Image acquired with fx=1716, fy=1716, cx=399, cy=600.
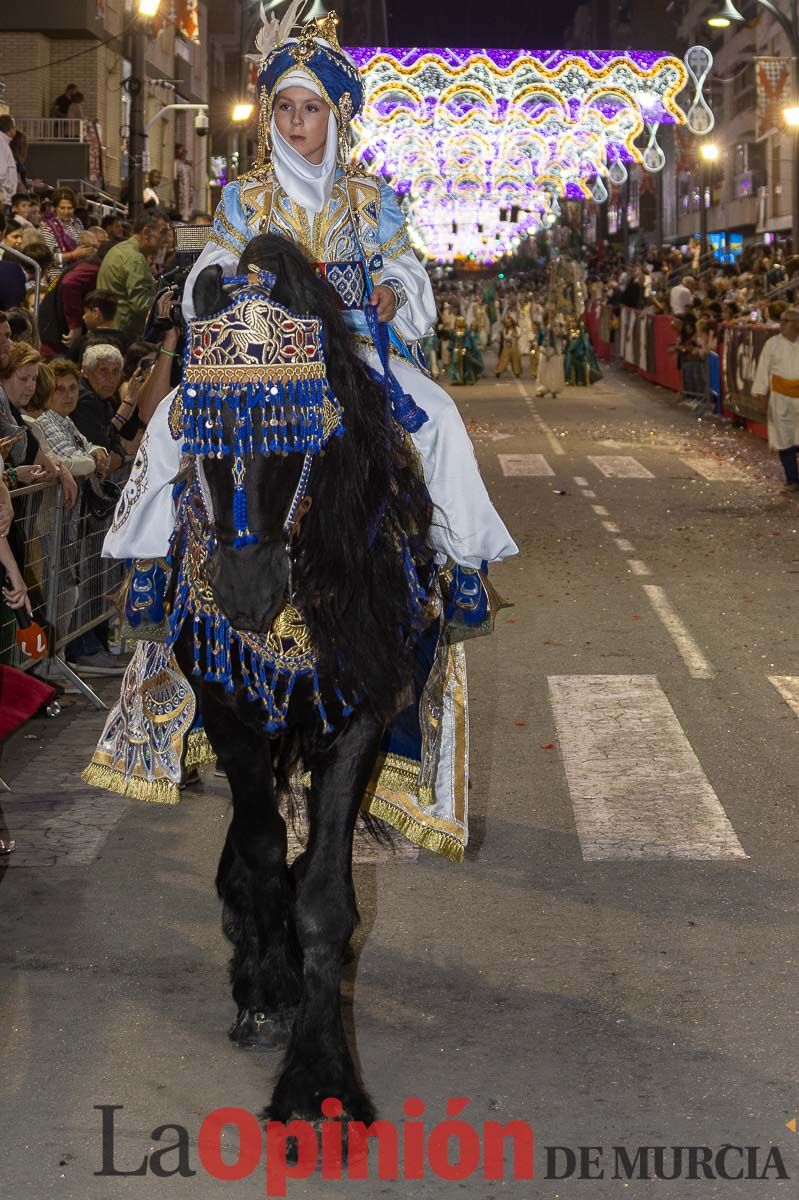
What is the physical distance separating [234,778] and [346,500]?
964 millimetres

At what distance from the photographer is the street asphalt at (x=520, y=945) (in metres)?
4.51

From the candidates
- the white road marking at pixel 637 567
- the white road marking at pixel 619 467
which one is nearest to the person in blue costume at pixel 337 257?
the white road marking at pixel 637 567

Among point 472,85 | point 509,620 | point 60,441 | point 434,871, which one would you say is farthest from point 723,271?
point 434,871

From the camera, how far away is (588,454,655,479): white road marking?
21.6m

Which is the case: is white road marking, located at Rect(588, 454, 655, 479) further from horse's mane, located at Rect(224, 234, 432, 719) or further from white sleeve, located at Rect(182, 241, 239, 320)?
horse's mane, located at Rect(224, 234, 432, 719)

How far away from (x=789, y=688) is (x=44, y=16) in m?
36.9

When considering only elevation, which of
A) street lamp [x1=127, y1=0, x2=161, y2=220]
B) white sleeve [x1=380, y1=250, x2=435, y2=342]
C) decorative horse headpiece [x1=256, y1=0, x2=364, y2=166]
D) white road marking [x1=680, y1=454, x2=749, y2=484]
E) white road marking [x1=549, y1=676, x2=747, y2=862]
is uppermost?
street lamp [x1=127, y1=0, x2=161, y2=220]

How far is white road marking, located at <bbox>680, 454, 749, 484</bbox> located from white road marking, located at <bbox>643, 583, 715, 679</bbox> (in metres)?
7.93

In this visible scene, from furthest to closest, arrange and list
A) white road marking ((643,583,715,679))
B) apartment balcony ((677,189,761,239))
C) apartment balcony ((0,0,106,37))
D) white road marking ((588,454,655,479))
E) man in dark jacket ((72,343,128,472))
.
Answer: apartment balcony ((677,189,761,239))
apartment balcony ((0,0,106,37))
white road marking ((588,454,655,479))
man in dark jacket ((72,343,128,472))
white road marking ((643,583,715,679))

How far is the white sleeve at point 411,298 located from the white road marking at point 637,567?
898 cm

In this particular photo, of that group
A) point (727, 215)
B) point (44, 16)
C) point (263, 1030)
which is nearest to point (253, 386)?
point (263, 1030)

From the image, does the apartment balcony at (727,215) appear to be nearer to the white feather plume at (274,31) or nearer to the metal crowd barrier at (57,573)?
the metal crowd barrier at (57,573)

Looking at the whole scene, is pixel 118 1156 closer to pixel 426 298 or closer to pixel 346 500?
pixel 346 500

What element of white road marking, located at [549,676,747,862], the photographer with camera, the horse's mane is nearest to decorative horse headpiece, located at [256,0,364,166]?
the photographer with camera
